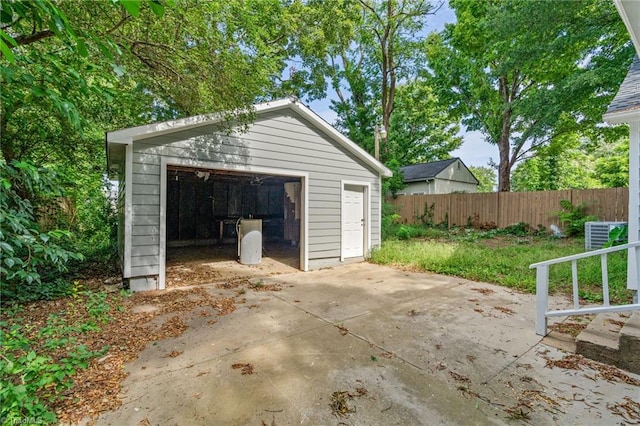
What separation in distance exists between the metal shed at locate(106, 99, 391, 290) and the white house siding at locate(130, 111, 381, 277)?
1 centimetres

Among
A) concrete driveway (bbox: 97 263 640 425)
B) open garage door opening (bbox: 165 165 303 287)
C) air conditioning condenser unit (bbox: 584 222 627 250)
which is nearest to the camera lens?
concrete driveway (bbox: 97 263 640 425)

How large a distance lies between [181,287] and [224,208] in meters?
6.35

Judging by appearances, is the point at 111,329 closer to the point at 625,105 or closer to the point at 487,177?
the point at 625,105

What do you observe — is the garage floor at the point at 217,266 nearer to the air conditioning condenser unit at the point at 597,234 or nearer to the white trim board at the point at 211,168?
the white trim board at the point at 211,168

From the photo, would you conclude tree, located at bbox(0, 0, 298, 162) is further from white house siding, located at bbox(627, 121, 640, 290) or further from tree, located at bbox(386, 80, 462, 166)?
tree, located at bbox(386, 80, 462, 166)

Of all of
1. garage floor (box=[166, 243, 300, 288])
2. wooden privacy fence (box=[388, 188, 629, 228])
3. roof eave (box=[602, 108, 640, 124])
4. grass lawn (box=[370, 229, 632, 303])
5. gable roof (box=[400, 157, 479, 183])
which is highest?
gable roof (box=[400, 157, 479, 183])

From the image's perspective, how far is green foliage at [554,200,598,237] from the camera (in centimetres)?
931

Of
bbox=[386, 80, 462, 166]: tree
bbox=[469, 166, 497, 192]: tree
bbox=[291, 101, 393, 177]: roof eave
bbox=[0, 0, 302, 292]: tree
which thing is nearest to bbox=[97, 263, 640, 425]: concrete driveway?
bbox=[0, 0, 302, 292]: tree

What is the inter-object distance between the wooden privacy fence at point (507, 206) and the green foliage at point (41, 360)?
12.9m

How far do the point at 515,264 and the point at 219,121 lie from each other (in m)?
6.72

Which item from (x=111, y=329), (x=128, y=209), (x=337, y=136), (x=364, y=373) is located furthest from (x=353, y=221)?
(x=111, y=329)

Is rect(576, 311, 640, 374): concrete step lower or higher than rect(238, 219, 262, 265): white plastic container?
lower

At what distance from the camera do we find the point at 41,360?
200 cm

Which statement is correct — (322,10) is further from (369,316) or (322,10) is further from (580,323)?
(580,323)
